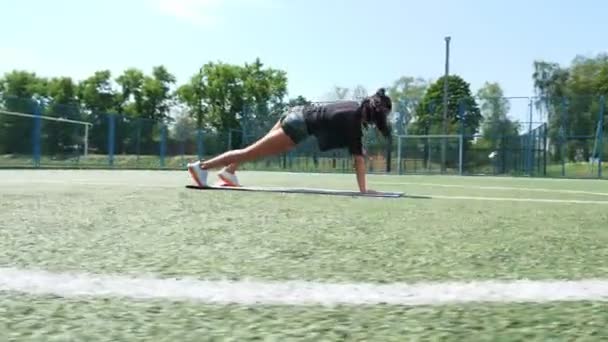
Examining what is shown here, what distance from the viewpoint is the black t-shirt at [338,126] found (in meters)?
4.77

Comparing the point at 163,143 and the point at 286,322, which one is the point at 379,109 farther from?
the point at 163,143

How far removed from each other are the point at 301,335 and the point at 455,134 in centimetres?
2262

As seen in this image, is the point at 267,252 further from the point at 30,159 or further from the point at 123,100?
the point at 123,100

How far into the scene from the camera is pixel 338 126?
4.79m

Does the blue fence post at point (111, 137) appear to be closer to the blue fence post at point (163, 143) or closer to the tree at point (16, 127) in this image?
the blue fence post at point (163, 143)

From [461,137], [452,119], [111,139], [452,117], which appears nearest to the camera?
[111,139]

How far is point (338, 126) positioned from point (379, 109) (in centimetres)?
33

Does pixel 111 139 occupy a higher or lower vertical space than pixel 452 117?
lower

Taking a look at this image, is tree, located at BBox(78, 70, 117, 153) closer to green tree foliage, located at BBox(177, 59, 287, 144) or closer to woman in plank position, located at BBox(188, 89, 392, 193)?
green tree foliage, located at BBox(177, 59, 287, 144)

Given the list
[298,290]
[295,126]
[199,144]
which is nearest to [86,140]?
[199,144]

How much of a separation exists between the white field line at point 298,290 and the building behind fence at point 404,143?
17978mm

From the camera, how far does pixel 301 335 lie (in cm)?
93

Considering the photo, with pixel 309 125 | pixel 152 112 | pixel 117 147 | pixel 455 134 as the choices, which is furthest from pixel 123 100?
pixel 309 125

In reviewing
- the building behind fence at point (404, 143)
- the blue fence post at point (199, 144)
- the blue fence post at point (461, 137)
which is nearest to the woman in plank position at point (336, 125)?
the building behind fence at point (404, 143)
